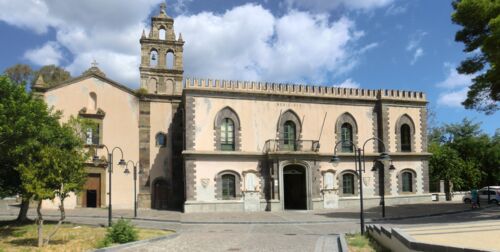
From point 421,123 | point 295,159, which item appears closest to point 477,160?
point 421,123

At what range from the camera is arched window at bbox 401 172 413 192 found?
35.1 metres

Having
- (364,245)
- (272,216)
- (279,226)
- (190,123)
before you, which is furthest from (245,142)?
(364,245)

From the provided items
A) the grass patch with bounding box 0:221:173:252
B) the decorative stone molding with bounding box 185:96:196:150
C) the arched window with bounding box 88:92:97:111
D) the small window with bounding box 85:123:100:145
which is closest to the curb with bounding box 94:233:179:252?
the grass patch with bounding box 0:221:173:252

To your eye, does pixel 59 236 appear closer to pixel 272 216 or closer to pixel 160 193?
pixel 272 216

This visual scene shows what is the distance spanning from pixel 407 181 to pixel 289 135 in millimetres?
10246

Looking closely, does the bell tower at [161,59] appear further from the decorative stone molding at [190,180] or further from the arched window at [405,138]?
the arched window at [405,138]

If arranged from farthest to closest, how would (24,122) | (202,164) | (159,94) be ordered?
(159,94)
(202,164)
(24,122)

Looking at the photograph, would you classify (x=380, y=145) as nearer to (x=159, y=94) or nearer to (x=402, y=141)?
(x=402, y=141)

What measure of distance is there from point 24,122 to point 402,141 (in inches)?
1072

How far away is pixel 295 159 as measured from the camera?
31.1 meters

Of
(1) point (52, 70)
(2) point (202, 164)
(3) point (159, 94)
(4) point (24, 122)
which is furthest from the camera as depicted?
(1) point (52, 70)

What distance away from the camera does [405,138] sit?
35781mm

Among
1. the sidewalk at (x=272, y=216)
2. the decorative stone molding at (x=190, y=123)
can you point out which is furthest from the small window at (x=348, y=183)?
the decorative stone molding at (x=190, y=123)

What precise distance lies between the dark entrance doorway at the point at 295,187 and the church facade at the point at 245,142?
8 centimetres
